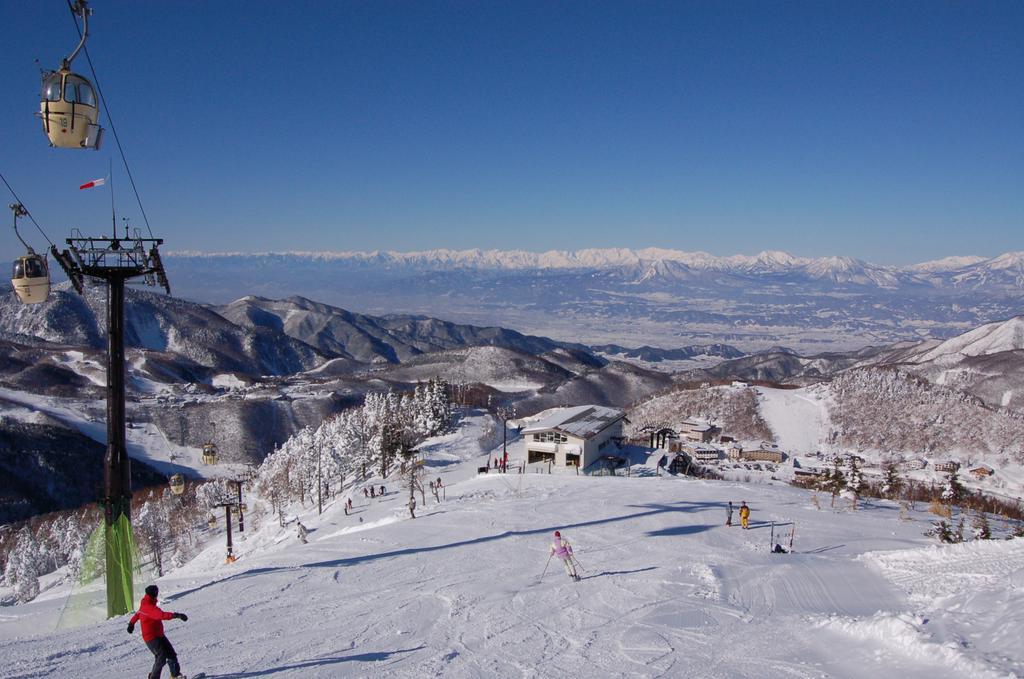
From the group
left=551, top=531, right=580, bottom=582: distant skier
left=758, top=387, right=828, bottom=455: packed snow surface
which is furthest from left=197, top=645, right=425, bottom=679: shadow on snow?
left=758, top=387, right=828, bottom=455: packed snow surface

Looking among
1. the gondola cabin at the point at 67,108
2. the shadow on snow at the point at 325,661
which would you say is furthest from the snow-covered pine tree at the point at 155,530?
the gondola cabin at the point at 67,108

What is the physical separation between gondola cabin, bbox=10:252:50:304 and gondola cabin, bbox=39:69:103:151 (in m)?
2.23

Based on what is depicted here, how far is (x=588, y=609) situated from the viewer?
10844 millimetres

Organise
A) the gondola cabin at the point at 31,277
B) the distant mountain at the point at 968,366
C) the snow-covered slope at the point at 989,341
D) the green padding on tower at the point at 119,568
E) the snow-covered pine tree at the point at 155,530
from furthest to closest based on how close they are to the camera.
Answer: the snow-covered slope at the point at 989,341
the distant mountain at the point at 968,366
the snow-covered pine tree at the point at 155,530
the green padding on tower at the point at 119,568
the gondola cabin at the point at 31,277

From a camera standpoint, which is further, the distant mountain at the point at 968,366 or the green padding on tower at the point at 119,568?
the distant mountain at the point at 968,366

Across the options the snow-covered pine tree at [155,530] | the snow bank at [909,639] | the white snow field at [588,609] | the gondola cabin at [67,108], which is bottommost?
the snow-covered pine tree at [155,530]

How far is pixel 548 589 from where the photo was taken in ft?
39.7

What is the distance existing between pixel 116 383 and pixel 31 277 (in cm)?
256

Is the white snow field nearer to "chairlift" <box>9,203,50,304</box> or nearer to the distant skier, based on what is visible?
the distant skier

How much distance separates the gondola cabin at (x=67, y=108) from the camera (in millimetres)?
7461

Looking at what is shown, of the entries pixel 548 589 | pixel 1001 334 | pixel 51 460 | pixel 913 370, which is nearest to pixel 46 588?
pixel 51 460

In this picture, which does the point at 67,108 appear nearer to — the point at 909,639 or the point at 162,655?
the point at 162,655

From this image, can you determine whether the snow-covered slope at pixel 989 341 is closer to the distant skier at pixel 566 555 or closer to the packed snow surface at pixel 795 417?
the packed snow surface at pixel 795 417

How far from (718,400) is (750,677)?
6879cm
